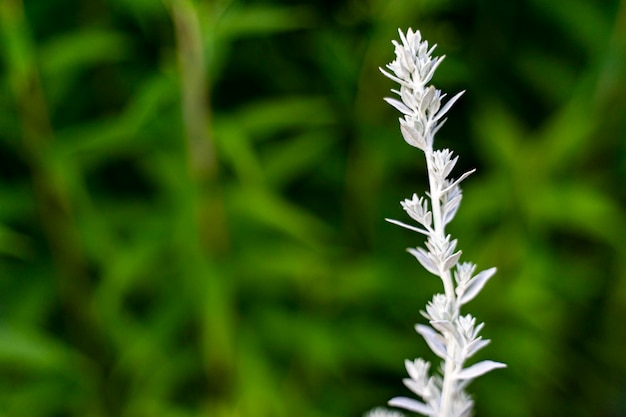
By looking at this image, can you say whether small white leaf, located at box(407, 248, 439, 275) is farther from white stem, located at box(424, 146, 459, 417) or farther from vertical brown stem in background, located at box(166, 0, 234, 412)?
vertical brown stem in background, located at box(166, 0, 234, 412)

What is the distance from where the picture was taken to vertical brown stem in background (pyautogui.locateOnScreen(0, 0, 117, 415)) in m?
0.71

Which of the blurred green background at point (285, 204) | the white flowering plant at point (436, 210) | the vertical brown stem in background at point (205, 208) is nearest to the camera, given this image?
the white flowering plant at point (436, 210)

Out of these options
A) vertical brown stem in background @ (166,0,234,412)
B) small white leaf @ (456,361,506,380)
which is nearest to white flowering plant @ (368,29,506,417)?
small white leaf @ (456,361,506,380)

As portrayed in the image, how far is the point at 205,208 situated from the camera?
0.76 m

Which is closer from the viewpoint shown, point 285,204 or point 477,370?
point 477,370

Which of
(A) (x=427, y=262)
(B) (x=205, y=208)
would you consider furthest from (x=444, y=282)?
(B) (x=205, y=208)

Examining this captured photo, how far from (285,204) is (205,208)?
0.38 feet

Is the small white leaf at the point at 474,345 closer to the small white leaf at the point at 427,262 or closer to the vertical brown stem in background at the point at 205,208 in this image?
the small white leaf at the point at 427,262

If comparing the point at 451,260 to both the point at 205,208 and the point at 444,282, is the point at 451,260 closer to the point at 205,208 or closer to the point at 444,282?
the point at 444,282

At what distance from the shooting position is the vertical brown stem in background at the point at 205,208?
653 mm

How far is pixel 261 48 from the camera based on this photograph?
3.02 ft

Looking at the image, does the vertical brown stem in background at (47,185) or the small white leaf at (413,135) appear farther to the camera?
the vertical brown stem in background at (47,185)

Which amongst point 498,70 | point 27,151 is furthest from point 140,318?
point 498,70

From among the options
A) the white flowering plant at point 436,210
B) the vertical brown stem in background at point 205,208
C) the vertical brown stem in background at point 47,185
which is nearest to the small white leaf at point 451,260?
the white flowering plant at point 436,210
